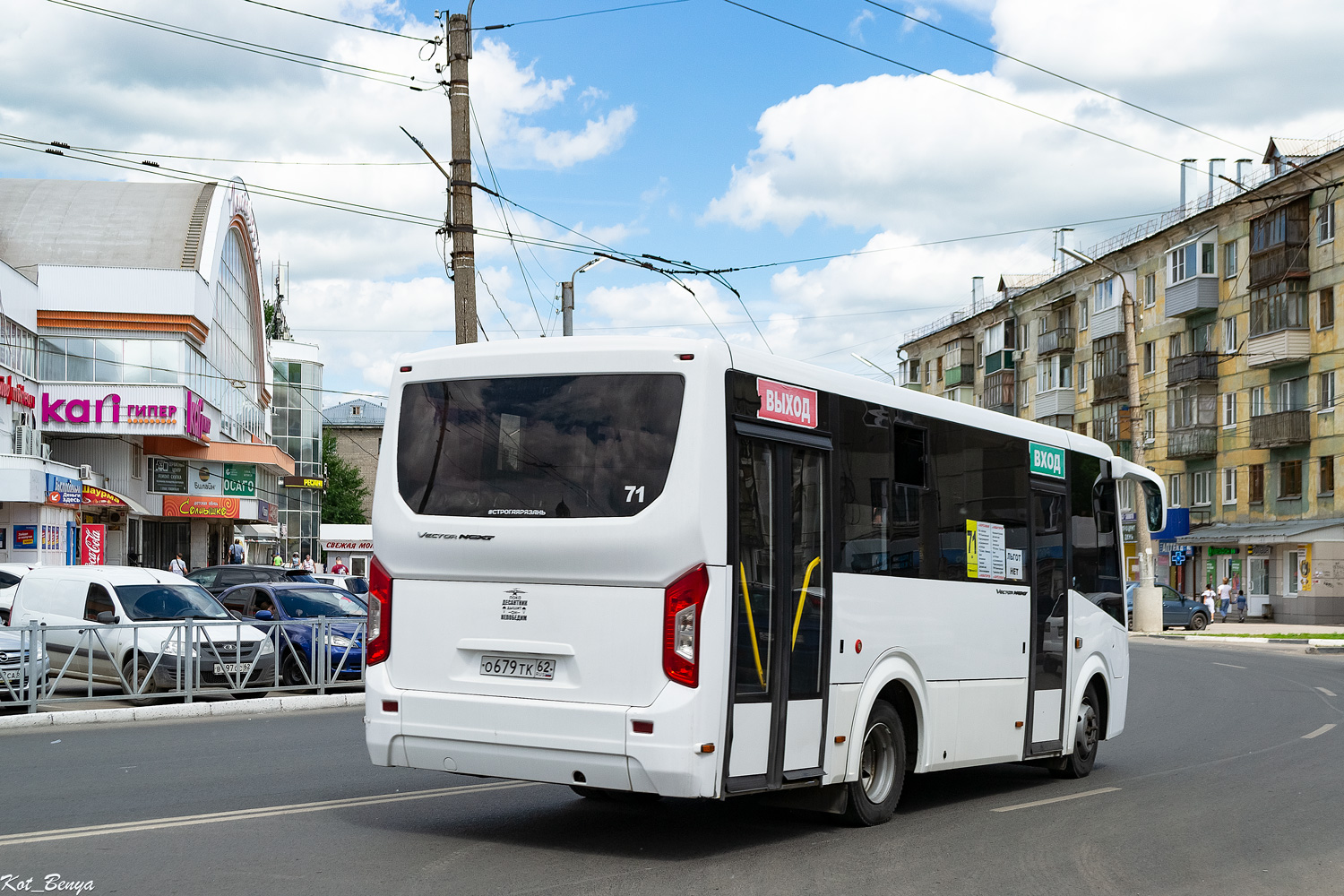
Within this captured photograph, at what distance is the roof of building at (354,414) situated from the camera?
140125 mm

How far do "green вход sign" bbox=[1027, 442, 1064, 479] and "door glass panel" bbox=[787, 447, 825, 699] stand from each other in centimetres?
342

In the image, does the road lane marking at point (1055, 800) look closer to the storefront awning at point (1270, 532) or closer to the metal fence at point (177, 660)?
the metal fence at point (177, 660)

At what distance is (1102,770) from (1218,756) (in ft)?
5.64

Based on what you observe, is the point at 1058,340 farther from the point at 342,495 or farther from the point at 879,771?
the point at 879,771

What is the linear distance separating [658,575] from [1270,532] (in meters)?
51.2

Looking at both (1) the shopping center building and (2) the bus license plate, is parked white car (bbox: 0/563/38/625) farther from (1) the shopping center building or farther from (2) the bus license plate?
(2) the bus license plate

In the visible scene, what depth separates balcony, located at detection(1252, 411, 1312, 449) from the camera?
52656 millimetres

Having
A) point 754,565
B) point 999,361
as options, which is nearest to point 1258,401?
point 999,361

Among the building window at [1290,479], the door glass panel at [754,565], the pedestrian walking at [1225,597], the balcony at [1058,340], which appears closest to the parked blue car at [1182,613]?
the pedestrian walking at [1225,597]

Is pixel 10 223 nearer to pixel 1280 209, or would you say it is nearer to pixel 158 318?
pixel 158 318

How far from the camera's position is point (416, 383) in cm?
859

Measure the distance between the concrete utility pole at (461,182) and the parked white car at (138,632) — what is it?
4.67 m

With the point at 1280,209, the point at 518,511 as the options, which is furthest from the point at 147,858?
the point at 1280,209

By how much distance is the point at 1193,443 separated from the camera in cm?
5947
